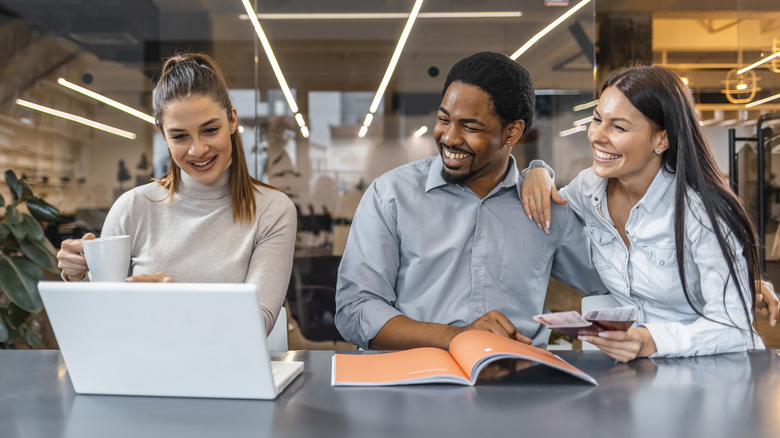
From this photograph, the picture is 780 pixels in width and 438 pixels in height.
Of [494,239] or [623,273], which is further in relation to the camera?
[494,239]

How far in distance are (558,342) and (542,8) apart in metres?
1.95

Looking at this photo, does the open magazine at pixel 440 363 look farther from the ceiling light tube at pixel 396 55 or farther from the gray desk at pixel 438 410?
the ceiling light tube at pixel 396 55

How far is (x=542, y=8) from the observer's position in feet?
12.1

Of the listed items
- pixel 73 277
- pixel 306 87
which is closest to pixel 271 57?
pixel 306 87

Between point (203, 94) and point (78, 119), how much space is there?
2500mm

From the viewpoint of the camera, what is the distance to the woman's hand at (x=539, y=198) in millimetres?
1780

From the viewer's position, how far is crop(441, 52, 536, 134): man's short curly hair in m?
1.79

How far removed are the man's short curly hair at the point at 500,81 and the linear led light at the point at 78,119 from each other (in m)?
2.50

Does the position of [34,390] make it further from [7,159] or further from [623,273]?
[7,159]

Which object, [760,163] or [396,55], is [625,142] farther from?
[760,163]

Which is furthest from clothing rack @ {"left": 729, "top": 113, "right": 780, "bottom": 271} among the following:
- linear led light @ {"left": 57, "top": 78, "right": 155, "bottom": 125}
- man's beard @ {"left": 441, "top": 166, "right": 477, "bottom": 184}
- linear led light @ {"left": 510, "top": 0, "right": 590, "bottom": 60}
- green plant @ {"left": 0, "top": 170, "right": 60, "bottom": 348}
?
green plant @ {"left": 0, "top": 170, "right": 60, "bottom": 348}

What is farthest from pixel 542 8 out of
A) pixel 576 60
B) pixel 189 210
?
pixel 189 210

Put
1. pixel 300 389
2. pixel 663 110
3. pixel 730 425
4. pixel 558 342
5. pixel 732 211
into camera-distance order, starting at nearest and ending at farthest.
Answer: pixel 730 425 < pixel 300 389 < pixel 732 211 < pixel 663 110 < pixel 558 342

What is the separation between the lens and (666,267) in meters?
1.59
